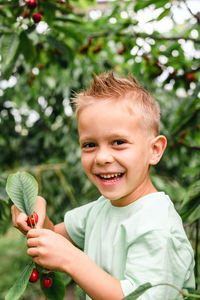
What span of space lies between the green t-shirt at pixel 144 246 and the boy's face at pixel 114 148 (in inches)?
2.5

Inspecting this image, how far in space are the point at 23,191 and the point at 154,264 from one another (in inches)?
13.7

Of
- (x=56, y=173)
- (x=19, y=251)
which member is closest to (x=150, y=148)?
(x=56, y=173)

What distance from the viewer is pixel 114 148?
95cm

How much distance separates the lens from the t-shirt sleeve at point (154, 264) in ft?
2.73

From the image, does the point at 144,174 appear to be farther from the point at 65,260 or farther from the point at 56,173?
the point at 56,173

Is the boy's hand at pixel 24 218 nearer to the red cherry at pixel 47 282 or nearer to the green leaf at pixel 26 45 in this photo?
the red cherry at pixel 47 282

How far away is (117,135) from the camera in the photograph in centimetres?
94

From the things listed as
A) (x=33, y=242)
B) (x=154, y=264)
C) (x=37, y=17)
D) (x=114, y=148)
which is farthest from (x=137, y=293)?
(x=37, y=17)

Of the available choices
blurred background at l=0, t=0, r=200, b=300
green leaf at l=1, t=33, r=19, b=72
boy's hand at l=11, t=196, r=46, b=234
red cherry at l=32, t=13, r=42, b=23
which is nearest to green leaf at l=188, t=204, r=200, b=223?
blurred background at l=0, t=0, r=200, b=300

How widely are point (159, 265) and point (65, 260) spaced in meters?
0.21

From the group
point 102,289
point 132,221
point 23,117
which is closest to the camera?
point 102,289

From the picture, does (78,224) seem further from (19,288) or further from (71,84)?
(71,84)

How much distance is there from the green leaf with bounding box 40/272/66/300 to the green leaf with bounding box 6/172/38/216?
0.61ft

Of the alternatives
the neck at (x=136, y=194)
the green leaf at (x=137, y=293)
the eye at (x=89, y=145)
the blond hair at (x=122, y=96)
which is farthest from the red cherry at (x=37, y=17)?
the green leaf at (x=137, y=293)
